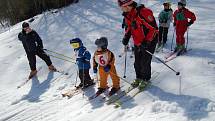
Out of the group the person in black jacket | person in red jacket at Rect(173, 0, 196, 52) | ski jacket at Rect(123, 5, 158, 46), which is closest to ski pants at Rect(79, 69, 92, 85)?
ski jacket at Rect(123, 5, 158, 46)

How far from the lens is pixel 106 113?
26.5 feet

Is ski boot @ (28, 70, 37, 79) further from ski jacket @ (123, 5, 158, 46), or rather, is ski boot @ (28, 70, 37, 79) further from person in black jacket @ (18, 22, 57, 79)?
ski jacket @ (123, 5, 158, 46)

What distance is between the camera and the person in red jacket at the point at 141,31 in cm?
819

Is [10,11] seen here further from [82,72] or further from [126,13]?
[126,13]

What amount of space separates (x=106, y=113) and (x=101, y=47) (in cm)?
168

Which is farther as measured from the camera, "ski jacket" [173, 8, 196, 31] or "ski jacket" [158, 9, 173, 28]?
"ski jacket" [158, 9, 173, 28]

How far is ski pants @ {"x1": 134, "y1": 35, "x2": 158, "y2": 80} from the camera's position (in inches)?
339

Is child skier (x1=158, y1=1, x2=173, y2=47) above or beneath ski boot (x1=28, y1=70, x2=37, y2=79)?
above

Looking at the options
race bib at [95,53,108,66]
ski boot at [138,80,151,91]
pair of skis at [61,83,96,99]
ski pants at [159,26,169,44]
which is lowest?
pair of skis at [61,83,96,99]

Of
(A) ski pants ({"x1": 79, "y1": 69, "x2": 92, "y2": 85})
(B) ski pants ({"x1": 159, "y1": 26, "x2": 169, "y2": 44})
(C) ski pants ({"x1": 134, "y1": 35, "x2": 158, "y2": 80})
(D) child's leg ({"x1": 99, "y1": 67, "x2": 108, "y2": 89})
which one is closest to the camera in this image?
(C) ski pants ({"x1": 134, "y1": 35, "x2": 158, "y2": 80})

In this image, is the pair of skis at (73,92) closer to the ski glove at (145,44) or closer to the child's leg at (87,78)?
the child's leg at (87,78)

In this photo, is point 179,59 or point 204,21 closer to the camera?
point 179,59

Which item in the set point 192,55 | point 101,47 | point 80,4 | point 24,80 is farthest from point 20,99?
point 80,4

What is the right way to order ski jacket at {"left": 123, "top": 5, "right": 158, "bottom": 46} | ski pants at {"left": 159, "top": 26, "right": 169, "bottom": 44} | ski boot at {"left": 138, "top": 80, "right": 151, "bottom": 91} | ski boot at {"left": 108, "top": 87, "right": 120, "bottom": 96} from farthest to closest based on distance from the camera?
ski pants at {"left": 159, "top": 26, "right": 169, "bottom": 44} < ski boot at {"left": 108, "top": 87, "right": 120, "bottom": 96} < ski boot at {"left": 138, "top": 80, "right": 151, "bottom": 91} < ski jacket at {"left": 123, "top": 5, "right": 158, "bottom": 46}
